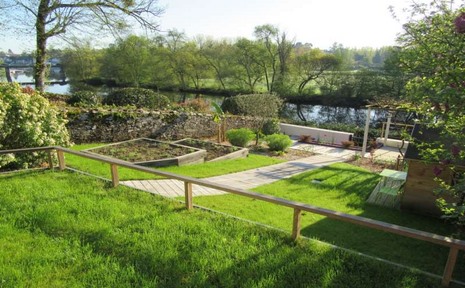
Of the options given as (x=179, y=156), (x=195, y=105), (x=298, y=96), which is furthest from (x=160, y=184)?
(x=298, y=96)

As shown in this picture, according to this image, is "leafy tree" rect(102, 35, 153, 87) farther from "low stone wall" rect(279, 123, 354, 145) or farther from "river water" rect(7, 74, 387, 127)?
"low stone wall" rect(279, 123, 354, 145)

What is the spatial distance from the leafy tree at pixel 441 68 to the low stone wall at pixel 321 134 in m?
13.6

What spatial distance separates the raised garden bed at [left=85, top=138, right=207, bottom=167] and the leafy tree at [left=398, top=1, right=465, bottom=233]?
7048 mm

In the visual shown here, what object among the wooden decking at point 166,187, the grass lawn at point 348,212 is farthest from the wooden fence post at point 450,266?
the wooden decking at point 166,187

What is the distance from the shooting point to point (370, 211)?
6.62 meters

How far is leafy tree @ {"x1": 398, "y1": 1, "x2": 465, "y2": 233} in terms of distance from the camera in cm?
264

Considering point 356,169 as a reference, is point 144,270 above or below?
above

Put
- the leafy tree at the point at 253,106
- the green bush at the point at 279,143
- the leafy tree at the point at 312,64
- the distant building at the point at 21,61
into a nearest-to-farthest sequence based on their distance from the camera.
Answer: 1. the green bush at the point at 279,143
2. the distant building at the point at 21,61
3. the leafy tree at the point at 253,106
4. the leafy tree at the point at 312,64

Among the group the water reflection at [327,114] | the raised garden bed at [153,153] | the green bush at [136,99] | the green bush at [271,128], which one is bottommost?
the water reflection at [327,114]

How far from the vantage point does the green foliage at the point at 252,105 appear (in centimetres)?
1859

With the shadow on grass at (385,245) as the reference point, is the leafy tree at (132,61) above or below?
above

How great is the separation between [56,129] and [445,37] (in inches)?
318

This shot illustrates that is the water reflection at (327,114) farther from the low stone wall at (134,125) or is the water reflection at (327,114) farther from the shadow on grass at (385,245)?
the shadow on grass at (385,245)

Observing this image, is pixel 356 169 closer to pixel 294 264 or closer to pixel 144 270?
pixel 294 264
